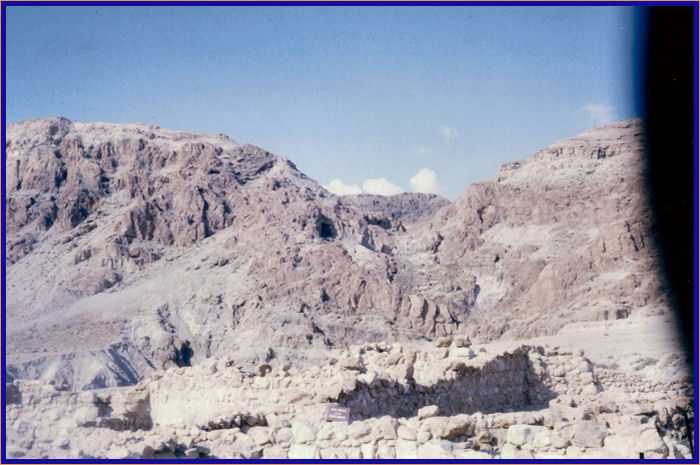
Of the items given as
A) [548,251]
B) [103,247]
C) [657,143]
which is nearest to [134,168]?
[103,247]

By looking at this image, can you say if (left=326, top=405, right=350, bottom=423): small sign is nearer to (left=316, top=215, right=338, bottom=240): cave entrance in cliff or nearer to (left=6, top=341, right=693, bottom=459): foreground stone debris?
(left=6, top=341, right=693, bottom=459): foreground stone debris

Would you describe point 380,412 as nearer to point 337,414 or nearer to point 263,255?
point 337,414

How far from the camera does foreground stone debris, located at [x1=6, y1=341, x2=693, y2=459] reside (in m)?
8.43

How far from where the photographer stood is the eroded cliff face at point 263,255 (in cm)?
5859

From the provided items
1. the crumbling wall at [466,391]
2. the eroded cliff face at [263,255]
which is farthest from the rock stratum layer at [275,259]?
the crumbling wall at [466,391]

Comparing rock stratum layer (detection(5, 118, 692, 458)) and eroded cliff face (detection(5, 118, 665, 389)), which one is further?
eroded cliff face (detection(5, 118, 665, 389))

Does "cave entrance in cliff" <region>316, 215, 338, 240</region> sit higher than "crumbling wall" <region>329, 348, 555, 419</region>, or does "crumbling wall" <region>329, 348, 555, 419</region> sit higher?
"cave entrance in cliff" <region>316, 215, 338, 240</region>

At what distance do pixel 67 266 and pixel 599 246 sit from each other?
1669 inches

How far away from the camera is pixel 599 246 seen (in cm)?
6906

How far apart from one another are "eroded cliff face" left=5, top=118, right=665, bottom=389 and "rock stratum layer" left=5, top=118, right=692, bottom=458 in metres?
0.18

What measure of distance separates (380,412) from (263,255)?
5965 centimetres

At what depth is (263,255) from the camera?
71.0m

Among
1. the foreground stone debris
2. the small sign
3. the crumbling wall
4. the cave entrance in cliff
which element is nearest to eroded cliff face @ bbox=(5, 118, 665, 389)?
the cave entrance in cliff

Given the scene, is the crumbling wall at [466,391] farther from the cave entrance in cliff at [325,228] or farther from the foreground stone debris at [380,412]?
the cave entrance in cliff at [325,228]
